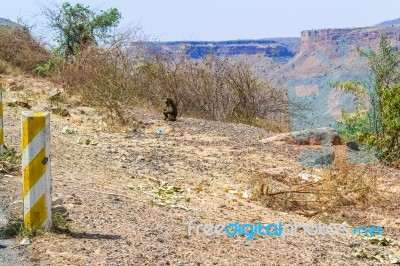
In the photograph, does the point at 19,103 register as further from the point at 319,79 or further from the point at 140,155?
the point at 319,79

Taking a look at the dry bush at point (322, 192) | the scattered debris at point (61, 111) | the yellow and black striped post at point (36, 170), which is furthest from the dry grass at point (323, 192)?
the scattered debris at point (61, 111)

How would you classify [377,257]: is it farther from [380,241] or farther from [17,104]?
[17,104]

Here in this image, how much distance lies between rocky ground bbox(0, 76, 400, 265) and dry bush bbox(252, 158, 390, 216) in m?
0.25

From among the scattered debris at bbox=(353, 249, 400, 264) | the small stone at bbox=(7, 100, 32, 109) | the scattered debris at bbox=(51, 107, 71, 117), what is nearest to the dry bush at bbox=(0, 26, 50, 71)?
the small stone at bbox=(7, 100, 32, 109)

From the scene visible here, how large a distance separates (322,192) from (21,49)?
51.7 feet

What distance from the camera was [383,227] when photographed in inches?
256

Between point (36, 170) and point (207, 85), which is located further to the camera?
point (207, 85)

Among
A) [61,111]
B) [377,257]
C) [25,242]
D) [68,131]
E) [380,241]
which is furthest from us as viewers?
[61,111]

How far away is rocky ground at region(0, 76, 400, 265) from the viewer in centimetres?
432

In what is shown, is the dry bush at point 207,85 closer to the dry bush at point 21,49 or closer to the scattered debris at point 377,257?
the dry bush at point 21,49

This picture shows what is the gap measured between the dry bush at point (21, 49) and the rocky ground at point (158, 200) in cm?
815

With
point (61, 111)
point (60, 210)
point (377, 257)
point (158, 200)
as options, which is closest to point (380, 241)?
point (377, 257)

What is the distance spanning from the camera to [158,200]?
249 inches

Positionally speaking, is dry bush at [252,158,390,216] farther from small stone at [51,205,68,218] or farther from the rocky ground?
small stone at [51,205,68,218]
